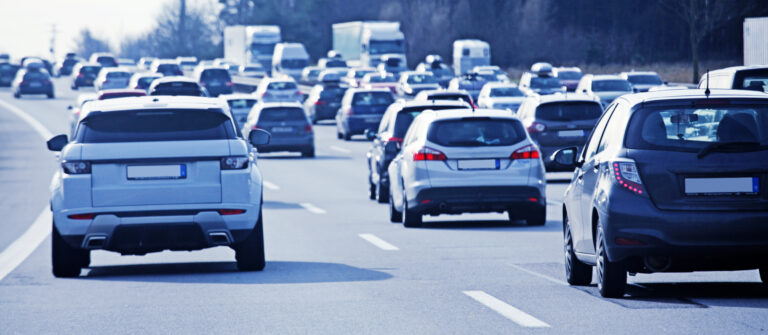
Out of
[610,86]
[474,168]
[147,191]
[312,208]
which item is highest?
[147,191]

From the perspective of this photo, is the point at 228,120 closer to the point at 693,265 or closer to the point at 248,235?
the point at 248,235

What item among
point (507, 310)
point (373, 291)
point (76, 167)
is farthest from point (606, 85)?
point (507, 310)

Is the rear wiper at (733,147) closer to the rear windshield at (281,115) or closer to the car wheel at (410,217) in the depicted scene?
the car wheel at (410,217)

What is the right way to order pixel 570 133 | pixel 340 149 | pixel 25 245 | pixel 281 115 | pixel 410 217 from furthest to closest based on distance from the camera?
pixel 340 149, pixel 281 115, pixel 570 133, pixel 410 217, pixel 25 245

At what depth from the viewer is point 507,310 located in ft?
32.7

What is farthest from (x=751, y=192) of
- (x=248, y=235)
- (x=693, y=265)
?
(x=248, y=235)

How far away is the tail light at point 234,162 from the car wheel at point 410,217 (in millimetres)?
6086

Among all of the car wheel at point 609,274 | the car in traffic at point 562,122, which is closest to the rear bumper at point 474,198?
the car wheel at point 609,274

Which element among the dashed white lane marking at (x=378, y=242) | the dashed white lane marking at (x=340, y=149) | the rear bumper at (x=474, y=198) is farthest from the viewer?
the dashed white lane marking at (x=340, y=149)

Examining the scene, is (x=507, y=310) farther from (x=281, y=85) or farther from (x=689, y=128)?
(x=281, y=85)

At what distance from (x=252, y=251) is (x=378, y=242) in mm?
3622

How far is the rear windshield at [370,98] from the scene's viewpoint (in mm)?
46594

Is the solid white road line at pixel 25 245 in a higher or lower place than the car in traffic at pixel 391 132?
lower

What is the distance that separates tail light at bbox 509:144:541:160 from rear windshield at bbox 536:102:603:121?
9640 millimetres
